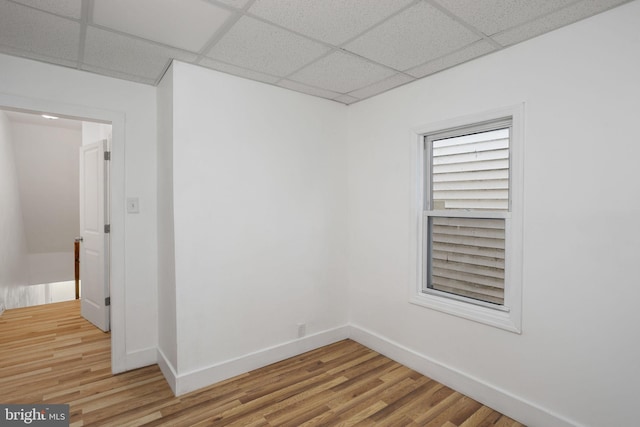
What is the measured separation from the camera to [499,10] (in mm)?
1775

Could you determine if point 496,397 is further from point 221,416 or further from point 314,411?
point 221,416

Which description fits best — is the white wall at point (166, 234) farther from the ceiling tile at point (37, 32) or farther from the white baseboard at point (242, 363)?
the ceiling tile at point (37, 32)

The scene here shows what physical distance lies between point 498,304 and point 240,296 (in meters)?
2.11

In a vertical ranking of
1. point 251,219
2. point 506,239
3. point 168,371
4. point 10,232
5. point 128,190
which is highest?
point 128,190

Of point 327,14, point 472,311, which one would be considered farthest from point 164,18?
point 472,311

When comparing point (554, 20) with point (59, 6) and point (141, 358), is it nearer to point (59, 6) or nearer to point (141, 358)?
point (59, 6)

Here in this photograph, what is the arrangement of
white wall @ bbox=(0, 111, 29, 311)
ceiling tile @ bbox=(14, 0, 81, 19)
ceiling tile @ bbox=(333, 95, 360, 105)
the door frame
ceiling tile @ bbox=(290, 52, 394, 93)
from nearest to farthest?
ceiling tile @ bbox=(14, 0, 81, 19)
ceiling tile @ bbox=(290, 52, 394, 93)
the door frame
ceiling tile @ bbox=(333, 95, 360, 105)
white wall @ bbox=(0, 111, 29, 311)

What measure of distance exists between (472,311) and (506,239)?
0.62m

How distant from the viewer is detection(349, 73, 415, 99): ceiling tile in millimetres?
2768

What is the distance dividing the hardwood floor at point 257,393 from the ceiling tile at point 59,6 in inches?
101

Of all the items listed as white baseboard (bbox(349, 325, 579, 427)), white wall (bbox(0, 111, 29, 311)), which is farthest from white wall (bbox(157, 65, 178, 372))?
white wall (bbox(0, 111, 29, 311))

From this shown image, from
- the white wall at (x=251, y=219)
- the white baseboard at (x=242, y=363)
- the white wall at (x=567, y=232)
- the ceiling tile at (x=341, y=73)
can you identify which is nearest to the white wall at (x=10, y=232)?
the white baseboard at (x=242, y=363)

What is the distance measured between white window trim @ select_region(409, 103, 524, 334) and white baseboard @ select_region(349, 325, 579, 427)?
1.54 ft

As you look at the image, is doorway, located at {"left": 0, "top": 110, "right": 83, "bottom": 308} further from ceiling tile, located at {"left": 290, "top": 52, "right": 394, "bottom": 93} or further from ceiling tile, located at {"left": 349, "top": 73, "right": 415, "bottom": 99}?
ceiling tile, located at {"left": 349, "top": 73, "right": 415, "bottom": 99}
